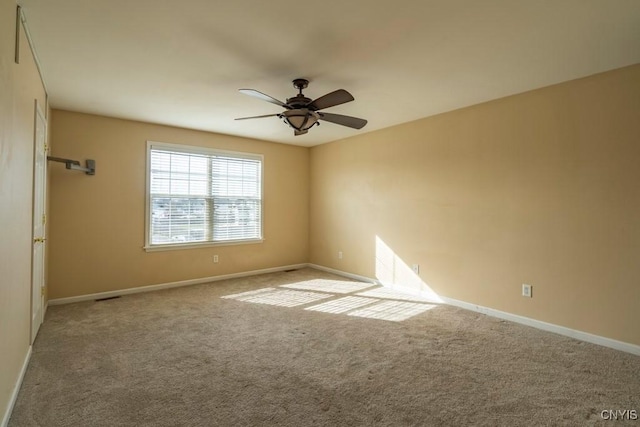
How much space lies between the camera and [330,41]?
246cm

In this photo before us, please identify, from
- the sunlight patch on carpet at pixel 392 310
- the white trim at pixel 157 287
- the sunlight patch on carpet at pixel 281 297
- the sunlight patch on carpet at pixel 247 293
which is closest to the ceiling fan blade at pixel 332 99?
the sunlight patch on carpet at pixel 392 310

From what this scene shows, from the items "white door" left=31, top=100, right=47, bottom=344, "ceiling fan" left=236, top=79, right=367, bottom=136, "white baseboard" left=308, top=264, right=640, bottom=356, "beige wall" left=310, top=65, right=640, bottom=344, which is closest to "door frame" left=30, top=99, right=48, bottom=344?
"white door" left=31, top=100, right=47, bottom=344

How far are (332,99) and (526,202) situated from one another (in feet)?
8.05

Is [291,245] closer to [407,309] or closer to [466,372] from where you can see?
[407,309]

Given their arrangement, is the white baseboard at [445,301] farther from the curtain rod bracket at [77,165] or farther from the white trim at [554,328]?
the curtain rod bracket at [77,165]

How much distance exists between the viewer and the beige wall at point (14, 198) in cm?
178

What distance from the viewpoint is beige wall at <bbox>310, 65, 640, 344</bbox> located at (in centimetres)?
289

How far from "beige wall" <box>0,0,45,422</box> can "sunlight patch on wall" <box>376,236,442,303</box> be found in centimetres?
425

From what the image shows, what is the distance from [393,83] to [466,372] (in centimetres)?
271

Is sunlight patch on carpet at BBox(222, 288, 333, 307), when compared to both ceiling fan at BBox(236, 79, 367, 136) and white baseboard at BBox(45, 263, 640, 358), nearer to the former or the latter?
white baseboard at BBox(45, 263, 640, 358)

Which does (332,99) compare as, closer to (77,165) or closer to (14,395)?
(14,395)

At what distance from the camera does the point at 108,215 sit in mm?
4449

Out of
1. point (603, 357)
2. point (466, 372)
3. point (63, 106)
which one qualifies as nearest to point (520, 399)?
point (466, 372)

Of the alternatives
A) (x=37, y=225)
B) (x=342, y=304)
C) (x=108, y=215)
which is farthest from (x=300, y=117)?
(x=108, y=215)
